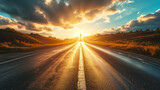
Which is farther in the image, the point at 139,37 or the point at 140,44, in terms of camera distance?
the point at 139,37

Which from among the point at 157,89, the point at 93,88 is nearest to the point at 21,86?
the point at 93,88

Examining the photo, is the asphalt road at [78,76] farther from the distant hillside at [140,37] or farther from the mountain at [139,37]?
the mountain at [139,37]

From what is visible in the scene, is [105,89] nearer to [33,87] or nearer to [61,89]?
[61,89]

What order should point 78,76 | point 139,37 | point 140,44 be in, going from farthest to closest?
point 139,37, point 140,44, point 78,76

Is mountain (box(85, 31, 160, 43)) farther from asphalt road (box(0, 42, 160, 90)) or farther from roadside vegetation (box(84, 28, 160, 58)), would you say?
asphalt road (box(0, 42, 160, 90))

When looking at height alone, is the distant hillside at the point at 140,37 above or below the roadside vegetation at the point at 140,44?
above

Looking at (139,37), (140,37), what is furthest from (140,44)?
(139,37)

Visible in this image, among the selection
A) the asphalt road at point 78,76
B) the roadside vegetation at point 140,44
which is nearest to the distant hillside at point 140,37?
the roadside vegetation at point 140,44

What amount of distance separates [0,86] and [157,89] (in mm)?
4419

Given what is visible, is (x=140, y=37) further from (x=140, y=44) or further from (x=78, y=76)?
(x=78, y=76)

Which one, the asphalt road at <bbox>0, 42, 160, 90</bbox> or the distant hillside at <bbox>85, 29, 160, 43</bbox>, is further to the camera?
the distant hillside at <bbox>85, 29, 160, 43</bbox>

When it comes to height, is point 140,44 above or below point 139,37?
below

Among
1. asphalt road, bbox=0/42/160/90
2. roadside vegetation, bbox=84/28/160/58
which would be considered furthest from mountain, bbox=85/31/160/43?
asphalt road, bbox=0/42/160/90

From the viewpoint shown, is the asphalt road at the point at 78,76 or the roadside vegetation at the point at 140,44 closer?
the asphalt road at the point at 78,76
